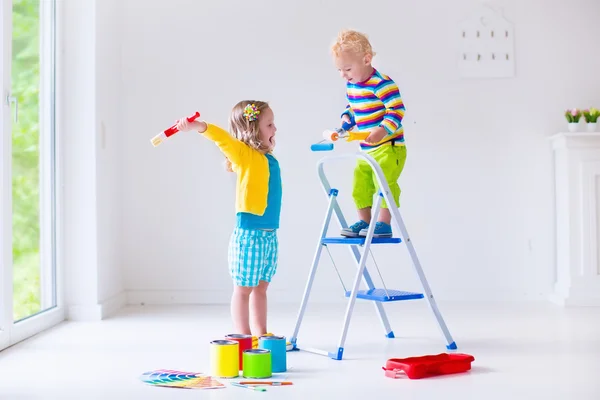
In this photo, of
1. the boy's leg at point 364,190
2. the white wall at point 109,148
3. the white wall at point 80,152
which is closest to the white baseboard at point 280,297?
the white wall at point 109,148

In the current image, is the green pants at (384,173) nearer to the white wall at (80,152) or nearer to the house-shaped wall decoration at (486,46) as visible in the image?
the white wall at (80,152)

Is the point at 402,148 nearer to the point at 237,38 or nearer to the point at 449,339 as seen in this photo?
the point at 449,339

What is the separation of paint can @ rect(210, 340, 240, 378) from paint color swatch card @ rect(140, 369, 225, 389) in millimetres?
36

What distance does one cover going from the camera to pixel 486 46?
4359 mm

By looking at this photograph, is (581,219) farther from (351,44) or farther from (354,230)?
(351,44)

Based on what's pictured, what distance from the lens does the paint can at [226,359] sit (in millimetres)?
2350

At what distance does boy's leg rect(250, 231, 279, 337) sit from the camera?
279cm

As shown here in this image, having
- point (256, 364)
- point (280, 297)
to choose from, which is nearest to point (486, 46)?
point (280, 297)

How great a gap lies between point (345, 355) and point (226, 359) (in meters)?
0.56

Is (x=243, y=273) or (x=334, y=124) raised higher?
(x=334, y=124)

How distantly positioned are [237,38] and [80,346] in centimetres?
210

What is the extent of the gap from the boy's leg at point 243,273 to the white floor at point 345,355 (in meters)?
0.18

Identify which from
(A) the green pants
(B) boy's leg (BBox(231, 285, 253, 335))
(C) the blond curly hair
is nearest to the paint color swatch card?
(B) boy's leg (BBox(231, 285, 253, 335))

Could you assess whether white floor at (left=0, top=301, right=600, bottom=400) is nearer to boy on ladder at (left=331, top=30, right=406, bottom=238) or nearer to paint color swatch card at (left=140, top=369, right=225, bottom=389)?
paint color swatch card at (left=140, top=369, right=225, bottom=389)
